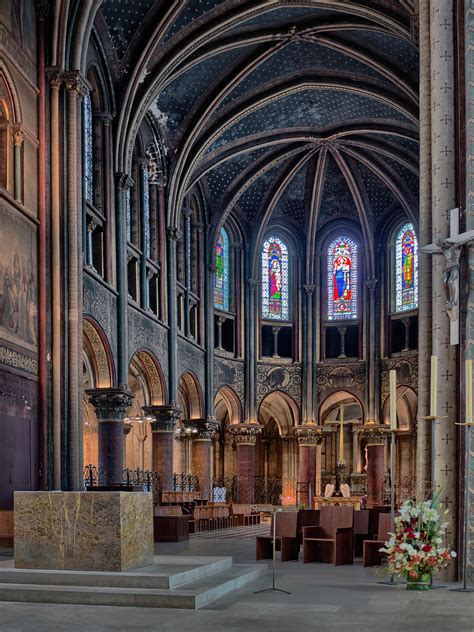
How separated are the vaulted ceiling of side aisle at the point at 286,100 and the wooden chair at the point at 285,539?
1295 centimetres

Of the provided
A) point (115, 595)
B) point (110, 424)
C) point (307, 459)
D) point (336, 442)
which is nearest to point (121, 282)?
point (110, 424)

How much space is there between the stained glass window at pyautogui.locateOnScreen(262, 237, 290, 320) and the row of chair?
956 inches

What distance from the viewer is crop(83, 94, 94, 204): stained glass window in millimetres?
26172

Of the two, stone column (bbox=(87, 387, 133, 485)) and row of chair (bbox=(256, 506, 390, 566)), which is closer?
row of chair (bbox=(256, 506, 390, 566))

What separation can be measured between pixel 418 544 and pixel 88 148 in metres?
17.7

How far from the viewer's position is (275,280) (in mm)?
42375

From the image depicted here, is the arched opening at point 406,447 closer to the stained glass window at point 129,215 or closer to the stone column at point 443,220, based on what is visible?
the stained glass window at point 129,215

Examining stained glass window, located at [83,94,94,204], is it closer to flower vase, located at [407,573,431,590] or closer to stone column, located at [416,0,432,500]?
stone column, located at [416,0,432,500]

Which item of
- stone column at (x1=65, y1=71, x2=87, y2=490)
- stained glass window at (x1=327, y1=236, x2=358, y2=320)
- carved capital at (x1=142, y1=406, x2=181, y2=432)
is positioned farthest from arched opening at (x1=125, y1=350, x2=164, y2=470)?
stone column at (x1=65, y1=71, x2=87, y2=490)

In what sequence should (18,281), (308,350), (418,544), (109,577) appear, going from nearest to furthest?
(109,577), (418,544), (18,281), (308,350)

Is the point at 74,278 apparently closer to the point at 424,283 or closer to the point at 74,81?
the point at 74,81

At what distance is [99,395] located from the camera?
27.2 m

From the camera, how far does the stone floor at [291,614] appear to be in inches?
358

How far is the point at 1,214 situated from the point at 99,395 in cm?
861
